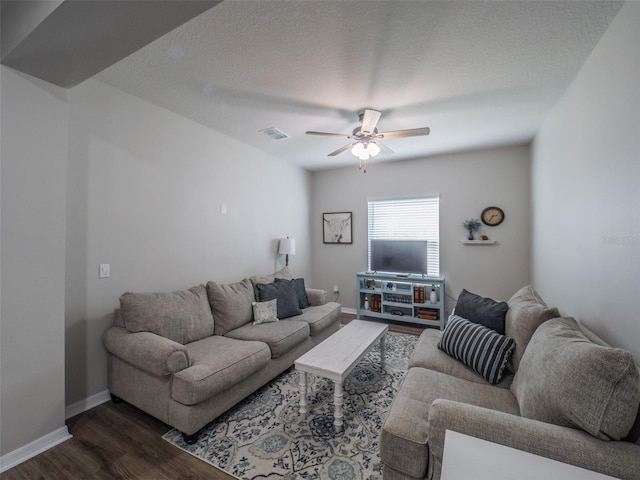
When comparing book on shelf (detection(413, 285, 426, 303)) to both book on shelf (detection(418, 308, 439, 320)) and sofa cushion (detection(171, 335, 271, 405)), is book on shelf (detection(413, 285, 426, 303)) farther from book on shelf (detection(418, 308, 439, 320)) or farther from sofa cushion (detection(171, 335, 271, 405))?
sofa cushion (detection(171, 335, 271, 405))

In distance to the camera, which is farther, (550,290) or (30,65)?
(550,290)

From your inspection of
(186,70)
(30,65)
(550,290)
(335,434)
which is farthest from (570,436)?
(30,65)

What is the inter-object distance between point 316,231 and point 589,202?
3.96 metres

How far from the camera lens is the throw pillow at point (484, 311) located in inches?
84.4

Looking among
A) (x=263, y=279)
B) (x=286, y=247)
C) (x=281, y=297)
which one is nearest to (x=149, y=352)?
(x=281, y=297)

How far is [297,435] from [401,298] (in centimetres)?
297

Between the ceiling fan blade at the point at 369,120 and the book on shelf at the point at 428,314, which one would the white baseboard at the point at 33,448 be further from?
the book on shelf at the point at 428,314

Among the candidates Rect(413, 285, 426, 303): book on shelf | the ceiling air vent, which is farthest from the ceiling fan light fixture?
Rect(413, 285, 426, 303): book on shelf

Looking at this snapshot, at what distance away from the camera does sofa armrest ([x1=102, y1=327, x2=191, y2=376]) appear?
6.14ft

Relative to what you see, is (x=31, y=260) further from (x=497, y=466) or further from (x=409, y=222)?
(x=409, y=222)

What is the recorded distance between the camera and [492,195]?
407cm

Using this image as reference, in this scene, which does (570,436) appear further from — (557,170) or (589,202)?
(557,170)

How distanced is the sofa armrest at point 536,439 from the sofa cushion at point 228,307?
2149 millimetres

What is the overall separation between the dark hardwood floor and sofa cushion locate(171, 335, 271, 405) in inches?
13.0
